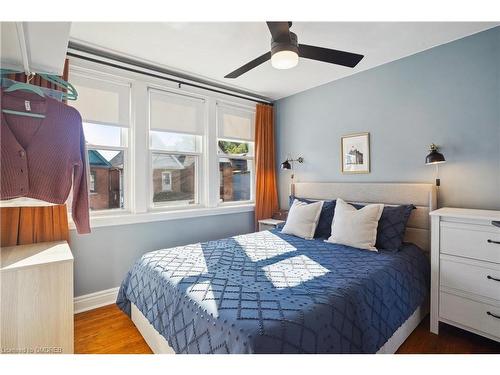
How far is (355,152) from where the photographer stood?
306 centimetres

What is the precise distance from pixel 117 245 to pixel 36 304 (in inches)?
47.8

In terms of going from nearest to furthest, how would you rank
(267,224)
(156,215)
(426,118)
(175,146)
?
1. (426,118)
2. (156,215)
3. (175,146)
4. (267,224)

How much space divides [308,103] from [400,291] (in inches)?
104

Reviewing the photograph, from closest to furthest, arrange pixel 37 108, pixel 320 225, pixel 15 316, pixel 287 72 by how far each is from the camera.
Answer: pixel 37 108 < pixel 15 316 < pixel 320 225 < pixel 287 72

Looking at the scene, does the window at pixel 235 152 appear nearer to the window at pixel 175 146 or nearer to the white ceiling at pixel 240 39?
the window at pixel 175 146

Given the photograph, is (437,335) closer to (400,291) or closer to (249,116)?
(400,291)

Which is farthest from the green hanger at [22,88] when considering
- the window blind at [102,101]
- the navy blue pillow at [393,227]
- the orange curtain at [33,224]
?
the navy blue pillow at [393,227]

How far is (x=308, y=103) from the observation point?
141 inches

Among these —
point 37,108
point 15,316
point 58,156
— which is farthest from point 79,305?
point 37,108

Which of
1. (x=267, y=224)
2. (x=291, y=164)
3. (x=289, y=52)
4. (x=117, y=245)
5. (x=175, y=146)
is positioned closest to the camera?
(x=289, y=52)

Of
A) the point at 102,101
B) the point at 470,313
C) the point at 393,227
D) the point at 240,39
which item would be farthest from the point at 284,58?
the point at 470,313

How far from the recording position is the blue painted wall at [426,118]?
2.17 m

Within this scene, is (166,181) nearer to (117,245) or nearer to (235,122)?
(117,245)

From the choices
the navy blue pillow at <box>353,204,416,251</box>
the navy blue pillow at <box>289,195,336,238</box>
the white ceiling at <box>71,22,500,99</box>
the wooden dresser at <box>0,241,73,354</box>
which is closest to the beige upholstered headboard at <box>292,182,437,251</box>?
the navy blue pillow at <box>353,204,416,251</box>
